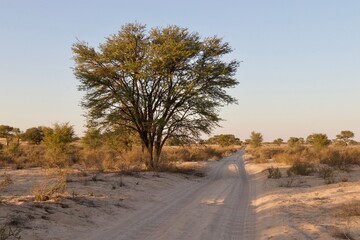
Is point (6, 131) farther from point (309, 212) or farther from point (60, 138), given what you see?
point (309, 212)

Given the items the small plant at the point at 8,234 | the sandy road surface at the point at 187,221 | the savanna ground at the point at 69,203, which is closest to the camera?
the small plant at the point at 8,234

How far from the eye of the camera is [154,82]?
24.9 metres

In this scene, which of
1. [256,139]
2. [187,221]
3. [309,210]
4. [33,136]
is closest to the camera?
[187,221]

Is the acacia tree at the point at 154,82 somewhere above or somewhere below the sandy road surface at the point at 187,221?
above

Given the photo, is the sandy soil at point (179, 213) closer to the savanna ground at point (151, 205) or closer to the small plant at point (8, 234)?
the savanna ground at point (151, 205)

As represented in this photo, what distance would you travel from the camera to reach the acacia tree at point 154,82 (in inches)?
945

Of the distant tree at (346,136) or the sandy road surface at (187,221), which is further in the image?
the distant tree at (346,136)

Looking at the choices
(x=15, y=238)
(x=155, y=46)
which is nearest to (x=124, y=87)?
(x=155, y=46)

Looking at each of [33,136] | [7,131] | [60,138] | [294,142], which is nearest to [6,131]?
[7,131]

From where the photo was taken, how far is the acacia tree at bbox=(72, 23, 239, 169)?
24016 mm

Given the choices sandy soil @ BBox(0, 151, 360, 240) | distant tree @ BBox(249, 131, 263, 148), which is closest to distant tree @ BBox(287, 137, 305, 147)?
distant tree @ BBox(249, 131, 263, 148)

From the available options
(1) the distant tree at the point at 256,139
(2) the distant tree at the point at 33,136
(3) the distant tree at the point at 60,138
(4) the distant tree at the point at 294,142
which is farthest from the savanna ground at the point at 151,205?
(1) the distant tree at the point at 256,139

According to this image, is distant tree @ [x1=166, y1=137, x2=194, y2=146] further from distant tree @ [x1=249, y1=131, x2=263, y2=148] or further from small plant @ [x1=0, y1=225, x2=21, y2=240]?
distant tree @ [x1=249, y1=131, x2=263, y2=148]

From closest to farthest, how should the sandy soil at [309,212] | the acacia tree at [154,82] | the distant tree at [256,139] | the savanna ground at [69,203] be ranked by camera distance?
1. the savanna ground at [69,203]
2. the sandy soil at [309,212]
3. the acacia tree at [154,82]
4. the distant tree at [256,139]
